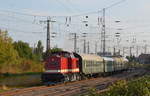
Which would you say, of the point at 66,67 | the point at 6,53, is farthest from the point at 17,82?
the point at 6,53

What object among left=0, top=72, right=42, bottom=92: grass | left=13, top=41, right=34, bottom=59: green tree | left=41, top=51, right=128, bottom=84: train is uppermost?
left=13, top=41, right=34, bottom=59: green tree

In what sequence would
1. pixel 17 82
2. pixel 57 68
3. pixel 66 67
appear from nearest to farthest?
1. pixel 57 68
2. pixel 66 67
3. pixel 17 82

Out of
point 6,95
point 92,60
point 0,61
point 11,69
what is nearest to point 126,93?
point 6,95

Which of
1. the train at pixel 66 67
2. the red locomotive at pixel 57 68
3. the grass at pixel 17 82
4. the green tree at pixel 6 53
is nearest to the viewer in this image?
the grass at pixel 17 82

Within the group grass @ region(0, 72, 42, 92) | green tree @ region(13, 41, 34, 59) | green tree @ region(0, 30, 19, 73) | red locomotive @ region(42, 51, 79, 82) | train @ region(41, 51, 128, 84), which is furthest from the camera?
Answer: green tree @ region(13, 41, 34, 59)

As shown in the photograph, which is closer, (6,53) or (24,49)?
(6,53)

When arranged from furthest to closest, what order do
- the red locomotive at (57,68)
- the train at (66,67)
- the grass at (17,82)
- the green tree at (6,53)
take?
the green tree at (6,53)
the train at (66,67)
the red locomotive at (57,68)
the grass at (17,82)

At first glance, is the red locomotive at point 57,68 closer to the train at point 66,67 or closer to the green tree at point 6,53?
the train at point 66,67

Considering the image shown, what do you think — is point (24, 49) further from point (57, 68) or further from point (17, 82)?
point (57, 68)

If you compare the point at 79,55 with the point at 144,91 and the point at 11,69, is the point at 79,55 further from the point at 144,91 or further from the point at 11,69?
the point at 144,91

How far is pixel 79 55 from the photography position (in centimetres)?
4622

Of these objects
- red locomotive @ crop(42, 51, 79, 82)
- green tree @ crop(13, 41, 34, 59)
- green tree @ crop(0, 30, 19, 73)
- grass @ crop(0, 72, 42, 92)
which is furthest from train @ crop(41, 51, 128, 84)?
green tree @ crop(13, 41, 34, 59)

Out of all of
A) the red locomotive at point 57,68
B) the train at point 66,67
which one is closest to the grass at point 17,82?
the red locomotive at point 57,68

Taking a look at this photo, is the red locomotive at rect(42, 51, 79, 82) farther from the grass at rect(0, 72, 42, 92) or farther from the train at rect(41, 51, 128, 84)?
the grass at rect(0, 72, 42, 92)
